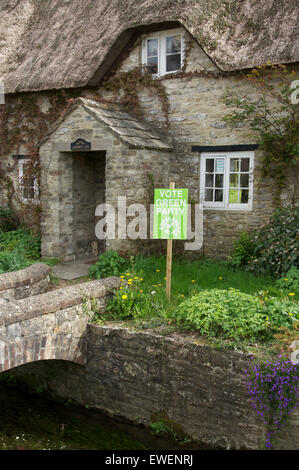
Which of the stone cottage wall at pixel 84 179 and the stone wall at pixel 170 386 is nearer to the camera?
the stone wall at pixel 170 386

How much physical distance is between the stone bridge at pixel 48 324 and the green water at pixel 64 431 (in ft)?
2.47

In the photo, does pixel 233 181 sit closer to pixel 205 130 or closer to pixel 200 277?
pixel 205 130

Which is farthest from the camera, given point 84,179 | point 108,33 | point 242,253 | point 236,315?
point 84,179

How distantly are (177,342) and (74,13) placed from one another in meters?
8.65

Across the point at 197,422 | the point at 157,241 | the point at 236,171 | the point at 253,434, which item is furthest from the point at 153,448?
the point at 236,171

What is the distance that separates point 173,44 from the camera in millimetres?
9516

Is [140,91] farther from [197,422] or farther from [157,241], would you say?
[197,422]

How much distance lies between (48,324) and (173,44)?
649cm

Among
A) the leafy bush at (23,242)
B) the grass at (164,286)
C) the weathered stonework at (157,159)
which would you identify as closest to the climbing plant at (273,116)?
the weathered stonework at (157,159)

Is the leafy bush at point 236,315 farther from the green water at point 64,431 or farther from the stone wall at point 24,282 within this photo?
the stone wall at point 24,282

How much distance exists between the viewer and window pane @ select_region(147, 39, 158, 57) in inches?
381

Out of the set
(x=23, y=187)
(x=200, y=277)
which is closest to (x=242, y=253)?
(x=200, y=277)

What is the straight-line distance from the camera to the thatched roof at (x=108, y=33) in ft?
27.7

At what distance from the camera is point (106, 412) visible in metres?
6.17
